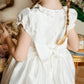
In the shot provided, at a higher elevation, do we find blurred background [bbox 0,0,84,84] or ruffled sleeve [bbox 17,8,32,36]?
ruffled sleeve [bbox 17,8,32,36]

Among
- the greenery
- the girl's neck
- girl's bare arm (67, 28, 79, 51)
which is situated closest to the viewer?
the girl's neck

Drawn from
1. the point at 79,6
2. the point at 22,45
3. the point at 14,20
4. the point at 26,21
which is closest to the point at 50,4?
the point at 26,21

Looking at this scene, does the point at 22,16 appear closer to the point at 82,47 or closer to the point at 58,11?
the point at 58,11

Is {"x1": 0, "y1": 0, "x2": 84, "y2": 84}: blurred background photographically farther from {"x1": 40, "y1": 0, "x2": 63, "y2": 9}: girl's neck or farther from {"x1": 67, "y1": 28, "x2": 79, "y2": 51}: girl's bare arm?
{"x1": 40, "y1": 0, "x2": 63, "y2": 9}: girl's neck

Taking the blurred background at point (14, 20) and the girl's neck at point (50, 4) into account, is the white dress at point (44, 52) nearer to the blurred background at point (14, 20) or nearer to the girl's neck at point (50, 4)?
the girl's neck at point (50, 4)

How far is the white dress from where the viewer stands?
2.85ft

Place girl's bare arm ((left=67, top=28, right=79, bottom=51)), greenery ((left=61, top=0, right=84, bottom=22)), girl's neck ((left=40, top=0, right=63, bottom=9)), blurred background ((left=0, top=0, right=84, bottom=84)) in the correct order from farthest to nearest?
1. greenery ((left=61, top=0, right=84, bottom=22))
2. blurred background ((left=0, top=0, right=84, bottom=84))
3. girl's bare arm ((left=67, top=28, right=79, bottom=51))
4. girl's neck ((left=40, top=0, right=63, bottom=9))

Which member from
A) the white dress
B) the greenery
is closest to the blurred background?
the greenery

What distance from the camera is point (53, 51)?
39.2 inches

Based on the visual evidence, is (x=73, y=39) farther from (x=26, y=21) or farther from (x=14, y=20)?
(x=14, y=20)

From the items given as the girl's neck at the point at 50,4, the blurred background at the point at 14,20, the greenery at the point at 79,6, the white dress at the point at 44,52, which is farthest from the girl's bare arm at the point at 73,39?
the greenery at the point at 79,6

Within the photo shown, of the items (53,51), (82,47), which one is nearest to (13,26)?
(82,47)

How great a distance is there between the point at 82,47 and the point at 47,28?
2.22 ft

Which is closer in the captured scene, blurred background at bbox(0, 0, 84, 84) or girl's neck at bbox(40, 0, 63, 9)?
girl's neck at bbox(40, 0, 63, 9)
